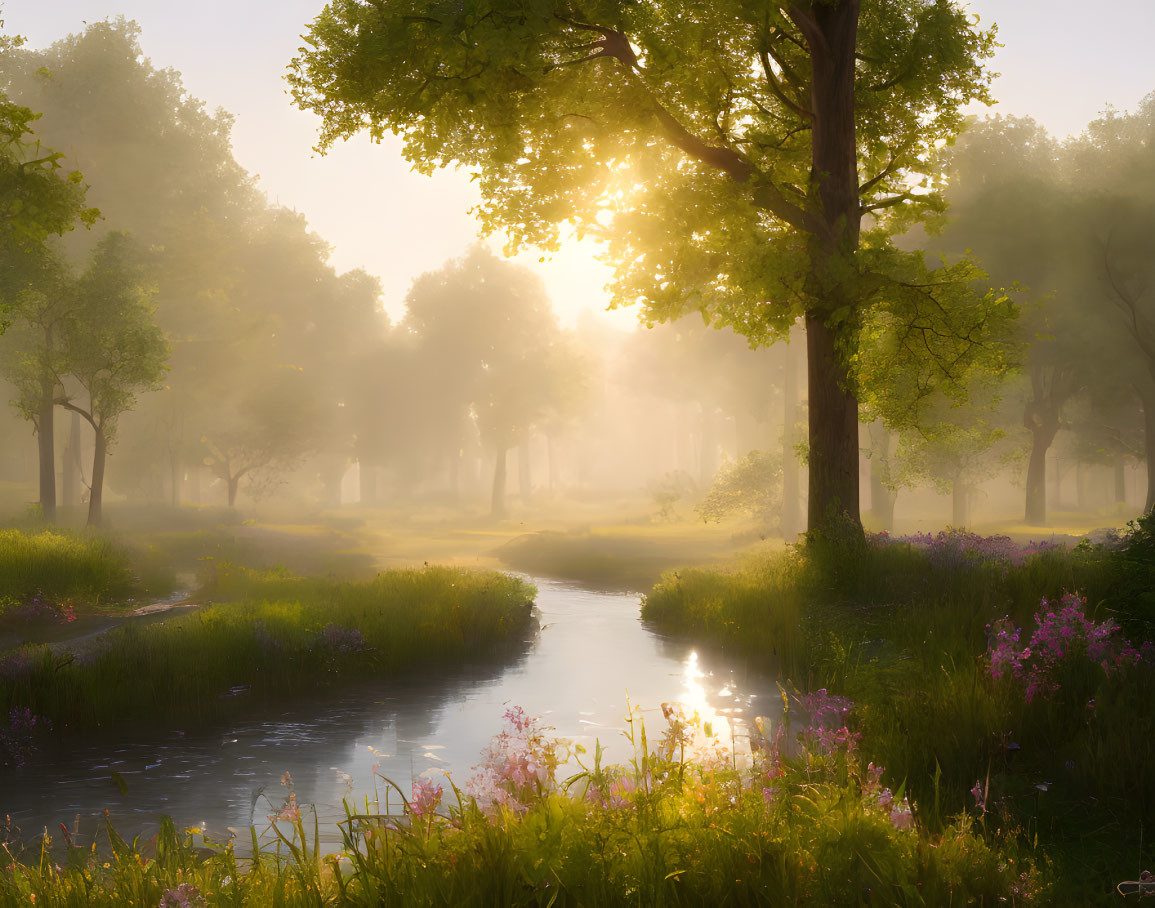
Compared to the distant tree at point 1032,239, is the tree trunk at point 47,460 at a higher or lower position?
lower

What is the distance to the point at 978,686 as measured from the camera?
7391 millimetres

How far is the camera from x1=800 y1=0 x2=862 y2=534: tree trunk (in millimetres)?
13656

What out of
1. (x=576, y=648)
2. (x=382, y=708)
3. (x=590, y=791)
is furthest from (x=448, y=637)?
(x=590, y=791)

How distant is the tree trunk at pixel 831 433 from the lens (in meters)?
14.8

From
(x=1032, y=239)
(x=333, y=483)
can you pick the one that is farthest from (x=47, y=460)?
(x=333, y=483)

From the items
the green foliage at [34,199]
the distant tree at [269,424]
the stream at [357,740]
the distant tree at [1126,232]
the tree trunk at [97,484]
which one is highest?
the distant tree at [1126,232]

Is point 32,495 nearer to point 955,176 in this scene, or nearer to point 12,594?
point 12,594

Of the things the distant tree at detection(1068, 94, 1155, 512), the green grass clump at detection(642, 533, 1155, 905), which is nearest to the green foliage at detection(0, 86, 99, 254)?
the green grass clump at detection(642, 533, 1155, 905)

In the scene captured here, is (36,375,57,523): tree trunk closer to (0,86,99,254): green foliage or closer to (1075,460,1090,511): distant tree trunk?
(0,86,99,254): green foliage

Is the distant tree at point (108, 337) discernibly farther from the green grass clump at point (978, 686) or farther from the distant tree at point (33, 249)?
the green grass clump at point (978, 686)

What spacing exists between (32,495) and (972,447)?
41089 millimetres

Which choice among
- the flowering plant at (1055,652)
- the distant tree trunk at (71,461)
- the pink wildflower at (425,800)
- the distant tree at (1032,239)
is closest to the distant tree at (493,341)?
the distant tree trunk at (71,461)

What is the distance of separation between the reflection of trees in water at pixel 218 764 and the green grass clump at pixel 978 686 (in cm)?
489

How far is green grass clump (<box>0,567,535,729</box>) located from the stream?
664 millimetres
